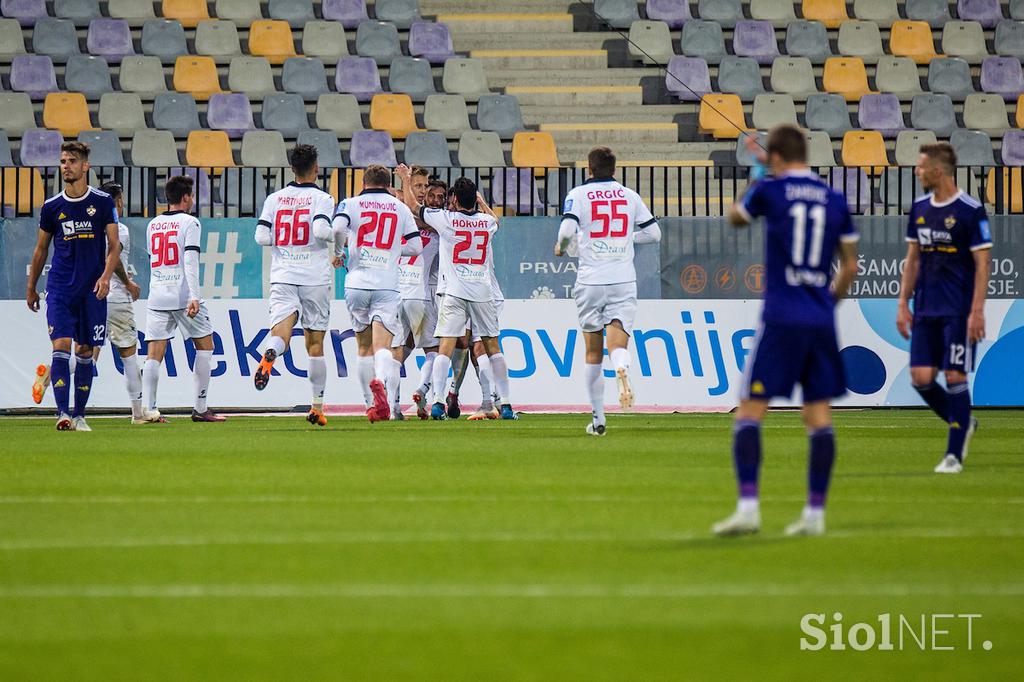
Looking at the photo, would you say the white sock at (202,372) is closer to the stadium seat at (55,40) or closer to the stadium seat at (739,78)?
the stadium seat at (55,40)

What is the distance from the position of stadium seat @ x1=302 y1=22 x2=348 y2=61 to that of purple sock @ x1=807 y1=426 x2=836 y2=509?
21.3m

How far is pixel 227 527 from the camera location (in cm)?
701

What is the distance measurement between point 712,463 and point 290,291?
5.65 metres

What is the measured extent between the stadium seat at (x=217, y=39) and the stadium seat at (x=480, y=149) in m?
5.23

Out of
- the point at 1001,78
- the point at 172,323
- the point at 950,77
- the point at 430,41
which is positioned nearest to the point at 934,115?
the point at 950,77

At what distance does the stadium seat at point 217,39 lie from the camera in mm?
26641

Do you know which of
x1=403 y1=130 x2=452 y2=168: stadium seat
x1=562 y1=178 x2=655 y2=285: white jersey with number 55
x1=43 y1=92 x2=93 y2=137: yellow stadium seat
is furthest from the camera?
x1=43 y1=92 x2=93 y2=137: yellow stadium seat

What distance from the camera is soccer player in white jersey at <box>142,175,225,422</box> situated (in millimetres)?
15898

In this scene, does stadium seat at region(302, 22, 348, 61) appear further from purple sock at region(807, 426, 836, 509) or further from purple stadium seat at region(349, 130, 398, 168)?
purple sock at region(807, 426, 836, 509)

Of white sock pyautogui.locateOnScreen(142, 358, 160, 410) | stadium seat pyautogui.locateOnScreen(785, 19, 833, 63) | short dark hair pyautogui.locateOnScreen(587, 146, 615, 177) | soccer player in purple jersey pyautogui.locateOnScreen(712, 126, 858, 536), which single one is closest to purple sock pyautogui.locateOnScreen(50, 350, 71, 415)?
white sock pyautogui.locateOnScreen(142, 358, 160, 410)

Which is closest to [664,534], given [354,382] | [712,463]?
[712,463]

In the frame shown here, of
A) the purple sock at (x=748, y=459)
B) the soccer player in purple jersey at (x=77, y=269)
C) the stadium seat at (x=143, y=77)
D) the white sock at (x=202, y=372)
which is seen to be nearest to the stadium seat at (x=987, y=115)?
the stadium seat at (x=143, y=77)

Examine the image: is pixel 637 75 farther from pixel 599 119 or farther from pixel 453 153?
pixel 453 153

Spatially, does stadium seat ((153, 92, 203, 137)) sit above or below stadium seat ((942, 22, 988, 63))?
below
